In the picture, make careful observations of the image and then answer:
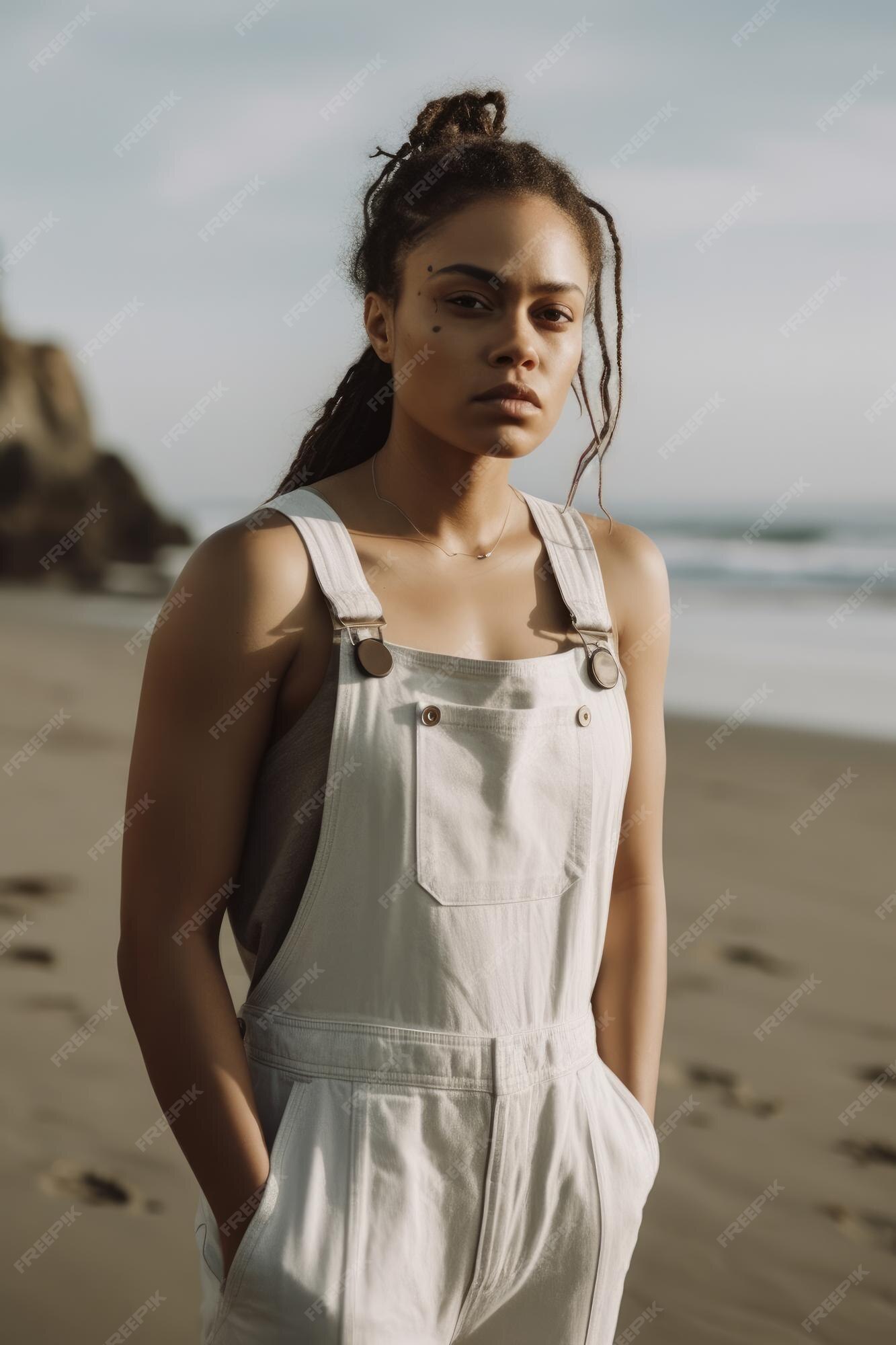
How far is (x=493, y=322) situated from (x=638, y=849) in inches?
29.0

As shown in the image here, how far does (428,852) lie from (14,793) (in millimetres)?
5348

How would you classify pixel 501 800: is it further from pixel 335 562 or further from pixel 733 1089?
pixel 733 1089

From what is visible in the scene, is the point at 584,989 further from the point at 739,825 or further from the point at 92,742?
the point at 92,742

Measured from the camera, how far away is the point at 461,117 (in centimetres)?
187

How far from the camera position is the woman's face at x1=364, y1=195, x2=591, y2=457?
1.63m

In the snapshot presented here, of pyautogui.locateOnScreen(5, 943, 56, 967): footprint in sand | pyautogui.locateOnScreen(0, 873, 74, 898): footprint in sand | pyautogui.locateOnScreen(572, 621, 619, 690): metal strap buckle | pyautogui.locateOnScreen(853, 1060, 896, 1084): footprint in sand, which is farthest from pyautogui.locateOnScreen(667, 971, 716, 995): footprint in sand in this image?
pyautogui.locateOnScreen(572, 621, 619, 690): metal strap buckle

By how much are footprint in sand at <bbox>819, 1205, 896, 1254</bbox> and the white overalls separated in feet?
6.62


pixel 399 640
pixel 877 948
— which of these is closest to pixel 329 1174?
pixel 399 640

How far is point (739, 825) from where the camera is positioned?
21.7ft

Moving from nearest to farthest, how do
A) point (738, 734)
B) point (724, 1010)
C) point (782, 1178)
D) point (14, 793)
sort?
point (782, 1178) → point (724, 1010) → point (14, 793) → point (738, 734)

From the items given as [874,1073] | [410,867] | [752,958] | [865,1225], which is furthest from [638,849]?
[752,958]

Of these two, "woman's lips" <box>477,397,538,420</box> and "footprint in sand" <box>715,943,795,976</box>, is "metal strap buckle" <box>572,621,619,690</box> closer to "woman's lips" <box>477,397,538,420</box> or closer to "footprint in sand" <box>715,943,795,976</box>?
"woman's lips" <box>477,397,538,420</box>

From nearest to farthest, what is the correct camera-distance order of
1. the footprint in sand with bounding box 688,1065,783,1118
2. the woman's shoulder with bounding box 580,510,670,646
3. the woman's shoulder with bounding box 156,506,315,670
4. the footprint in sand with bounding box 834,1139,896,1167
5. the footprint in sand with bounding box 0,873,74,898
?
the woman's shoulder with bounding box 156,506,315,670
the woman's shoulder with bounding box 580,510,670,646
the footprint in sand with bounding box 834,1139,896,1167
the footprint in sand with bounding box 688,1065,783,1118
the footprint in sand with bounding box 0,873,74,898

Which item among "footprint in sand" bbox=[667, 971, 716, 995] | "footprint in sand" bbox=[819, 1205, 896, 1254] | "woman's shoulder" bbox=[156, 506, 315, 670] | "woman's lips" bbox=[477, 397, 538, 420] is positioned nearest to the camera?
"woman's shoulder" bbox=[156, 506, 315, 670]
